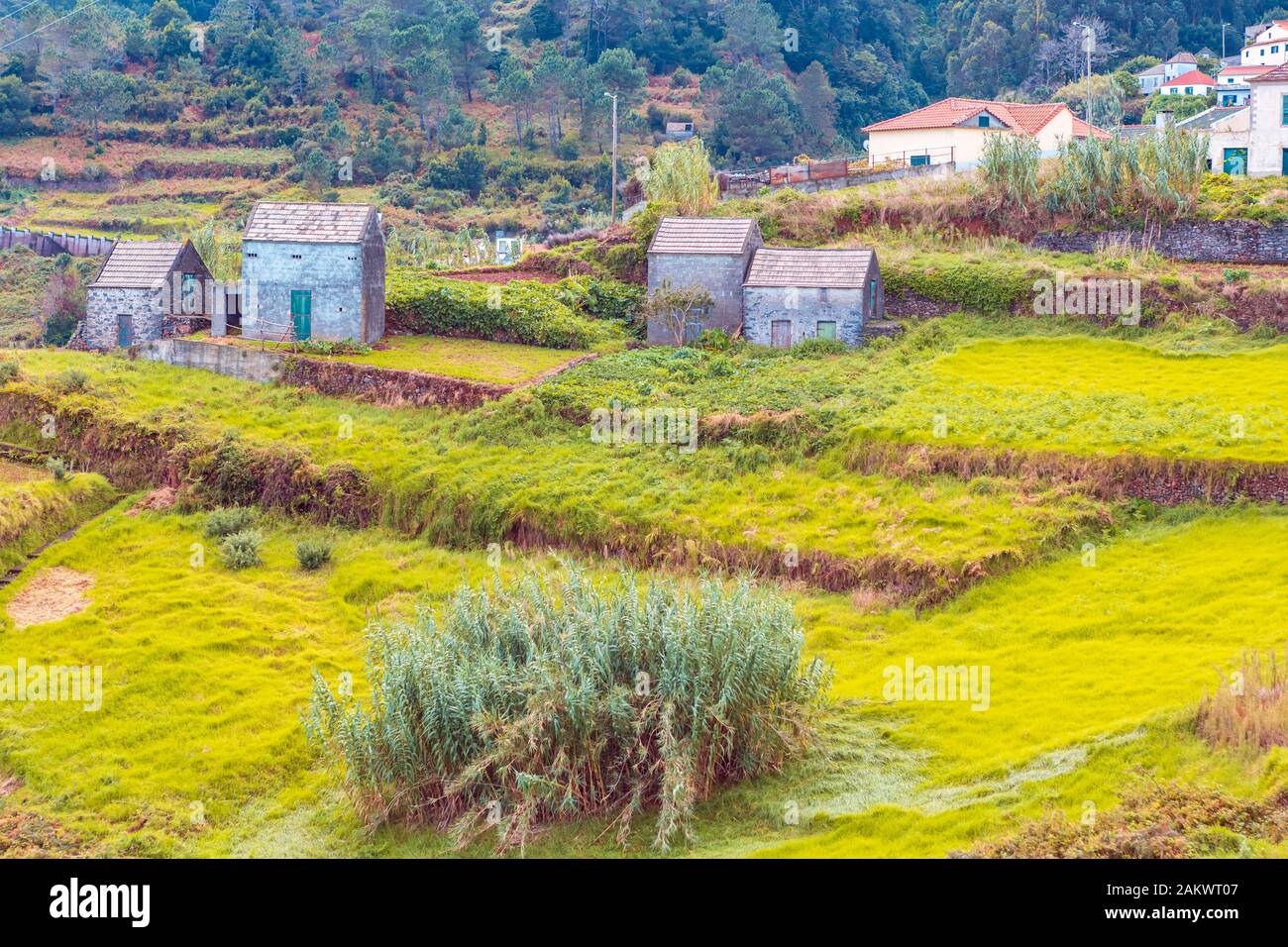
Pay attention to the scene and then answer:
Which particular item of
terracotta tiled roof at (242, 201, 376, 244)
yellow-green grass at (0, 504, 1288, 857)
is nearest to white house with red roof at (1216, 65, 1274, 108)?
terracotta tiled roof at (242, 201, 376, 244)

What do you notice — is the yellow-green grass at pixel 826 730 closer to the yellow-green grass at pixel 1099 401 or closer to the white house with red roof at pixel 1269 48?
the yellow-green grass at pixel 1099 401

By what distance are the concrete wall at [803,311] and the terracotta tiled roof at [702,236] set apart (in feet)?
5.30

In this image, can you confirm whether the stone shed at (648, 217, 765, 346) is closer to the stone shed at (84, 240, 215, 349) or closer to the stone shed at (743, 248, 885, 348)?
the stone shed at (743, 248, 885, 348)

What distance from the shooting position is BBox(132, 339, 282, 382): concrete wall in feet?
135

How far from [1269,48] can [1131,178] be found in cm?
4775

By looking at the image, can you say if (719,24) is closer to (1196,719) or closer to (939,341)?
(939,341)

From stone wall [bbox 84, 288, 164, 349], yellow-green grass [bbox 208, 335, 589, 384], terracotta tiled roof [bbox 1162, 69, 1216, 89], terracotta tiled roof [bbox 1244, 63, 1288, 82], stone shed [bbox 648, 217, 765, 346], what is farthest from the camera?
terracotta tiled roof [bbox 1162, 69, 1216, 89]

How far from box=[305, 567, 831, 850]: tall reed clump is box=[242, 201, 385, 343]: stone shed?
2111 cm

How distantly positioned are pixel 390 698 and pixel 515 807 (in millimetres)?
2503

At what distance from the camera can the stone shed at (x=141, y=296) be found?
145 feet

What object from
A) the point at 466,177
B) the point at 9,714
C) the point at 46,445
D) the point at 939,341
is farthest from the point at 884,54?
the point at 9,714

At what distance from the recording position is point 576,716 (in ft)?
70.8

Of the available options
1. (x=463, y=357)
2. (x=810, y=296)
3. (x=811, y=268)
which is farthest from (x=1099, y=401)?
(x=463, y=357)

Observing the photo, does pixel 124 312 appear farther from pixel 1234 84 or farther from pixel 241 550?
pixel 1234 84
